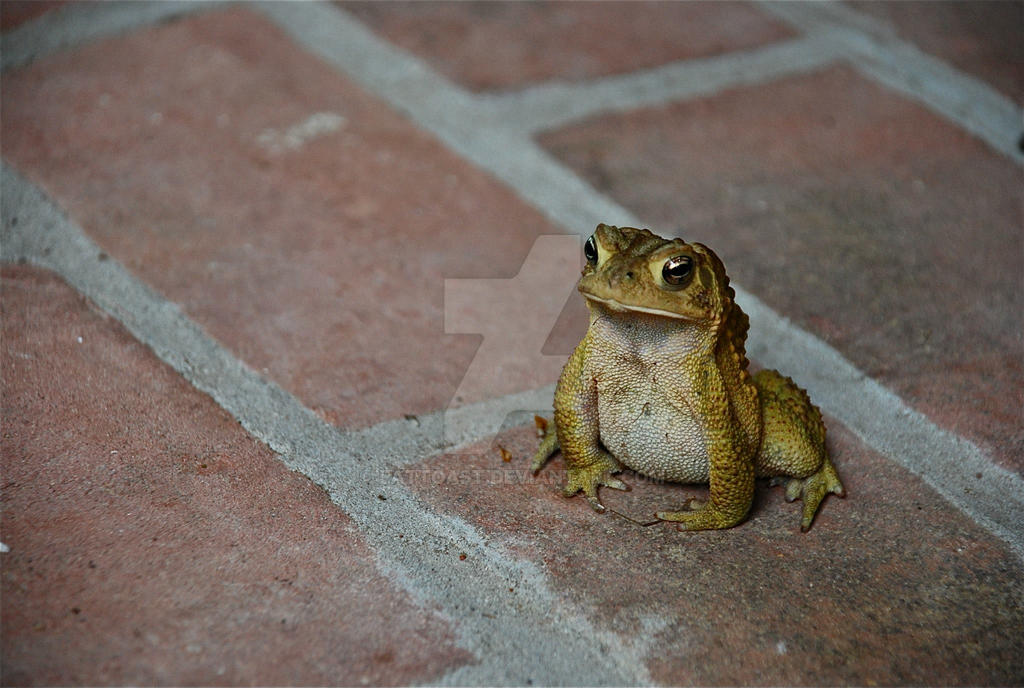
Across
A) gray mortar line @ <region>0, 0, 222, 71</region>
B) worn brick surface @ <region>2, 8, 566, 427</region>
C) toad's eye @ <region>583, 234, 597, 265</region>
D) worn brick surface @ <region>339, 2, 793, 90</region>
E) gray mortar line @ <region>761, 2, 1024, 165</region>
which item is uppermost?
toad's eye @ <region>583, 234, 597, 265</region>

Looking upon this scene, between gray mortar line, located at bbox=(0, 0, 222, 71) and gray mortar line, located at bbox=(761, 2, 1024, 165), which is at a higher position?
gray mortar line, located at bbox=(761, 2, 1024, 165)

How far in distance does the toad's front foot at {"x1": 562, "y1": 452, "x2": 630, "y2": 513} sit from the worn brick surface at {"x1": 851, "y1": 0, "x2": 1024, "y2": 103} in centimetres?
203

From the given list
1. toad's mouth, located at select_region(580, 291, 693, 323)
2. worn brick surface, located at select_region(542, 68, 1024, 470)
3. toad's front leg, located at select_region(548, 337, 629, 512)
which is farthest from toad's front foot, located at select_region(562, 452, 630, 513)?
worn brick surface, located at select_region(542, 68, 1024, 470)

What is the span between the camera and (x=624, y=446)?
7.72 feet

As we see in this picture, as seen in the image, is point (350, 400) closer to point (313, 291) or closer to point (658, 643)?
point (313, 291)

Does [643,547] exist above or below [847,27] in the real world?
below

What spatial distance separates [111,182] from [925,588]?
2098 millimetres

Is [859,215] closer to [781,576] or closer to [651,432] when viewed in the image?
[651,432]

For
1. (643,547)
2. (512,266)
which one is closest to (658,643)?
(643,547)

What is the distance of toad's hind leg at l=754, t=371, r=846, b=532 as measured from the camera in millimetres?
2244

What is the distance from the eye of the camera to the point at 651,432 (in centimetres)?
232

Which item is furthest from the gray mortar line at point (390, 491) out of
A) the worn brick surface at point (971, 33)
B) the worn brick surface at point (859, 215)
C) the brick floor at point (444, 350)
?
the worn brick surface at point (971, 33)

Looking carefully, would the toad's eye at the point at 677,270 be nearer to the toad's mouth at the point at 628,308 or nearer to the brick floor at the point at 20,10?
the toad's mouth at the point at 628,308

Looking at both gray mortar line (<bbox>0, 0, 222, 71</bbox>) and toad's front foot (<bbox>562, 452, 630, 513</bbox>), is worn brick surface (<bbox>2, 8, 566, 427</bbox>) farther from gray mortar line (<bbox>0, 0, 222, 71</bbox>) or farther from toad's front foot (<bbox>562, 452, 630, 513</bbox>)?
toad's front foot (<bbox>562, 452, 630, 513</bbox>)
